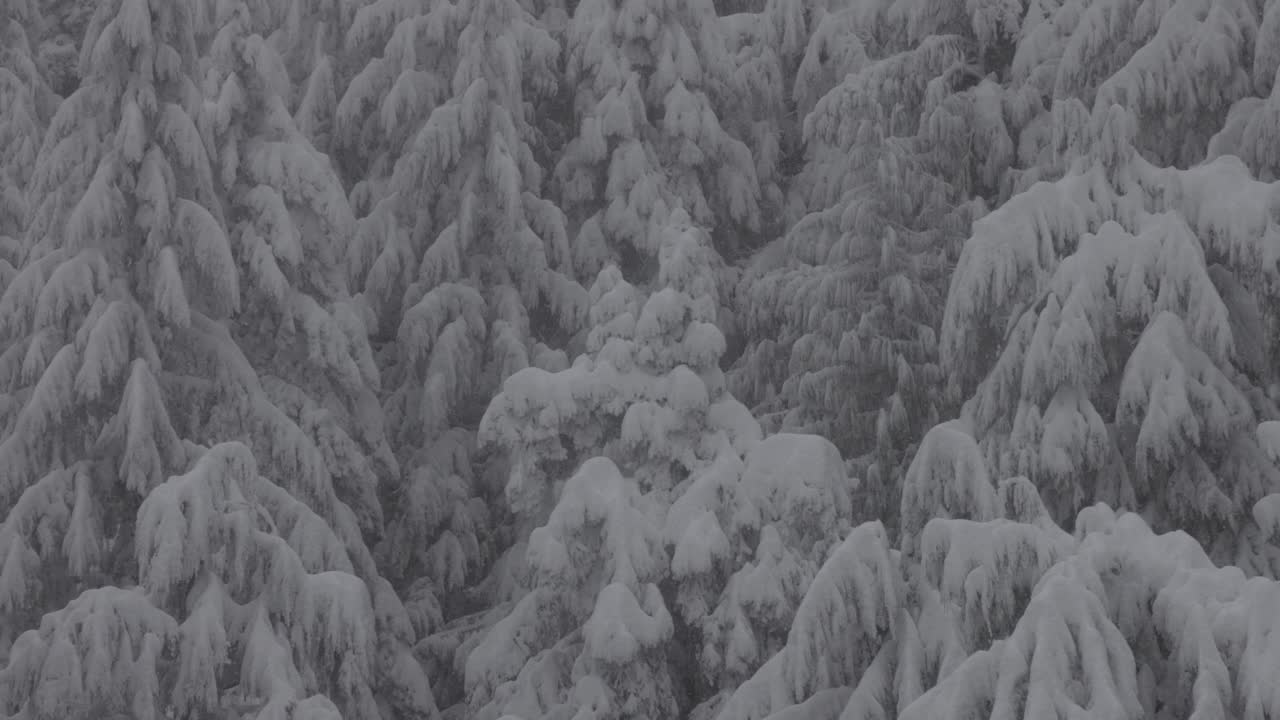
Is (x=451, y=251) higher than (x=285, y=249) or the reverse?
the reverse

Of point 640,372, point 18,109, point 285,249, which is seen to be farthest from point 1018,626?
point 18,109

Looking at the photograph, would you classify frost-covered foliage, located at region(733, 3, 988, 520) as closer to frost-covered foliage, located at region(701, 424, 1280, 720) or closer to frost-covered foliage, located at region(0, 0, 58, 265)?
frost-covered foliage, located at region(701, 424, 1280, 720)

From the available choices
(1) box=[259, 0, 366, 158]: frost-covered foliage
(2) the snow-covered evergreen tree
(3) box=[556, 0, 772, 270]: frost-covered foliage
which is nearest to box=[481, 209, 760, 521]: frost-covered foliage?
(2) the snow-covered evergreen tree

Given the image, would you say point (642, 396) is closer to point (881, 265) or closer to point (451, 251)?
point (881, 265)

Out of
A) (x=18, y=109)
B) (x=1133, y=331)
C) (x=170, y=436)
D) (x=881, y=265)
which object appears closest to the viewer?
(x=1133, y=331)

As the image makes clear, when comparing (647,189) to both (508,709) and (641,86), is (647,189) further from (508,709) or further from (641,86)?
(508,709)

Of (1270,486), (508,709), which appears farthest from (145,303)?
(1270,486)
